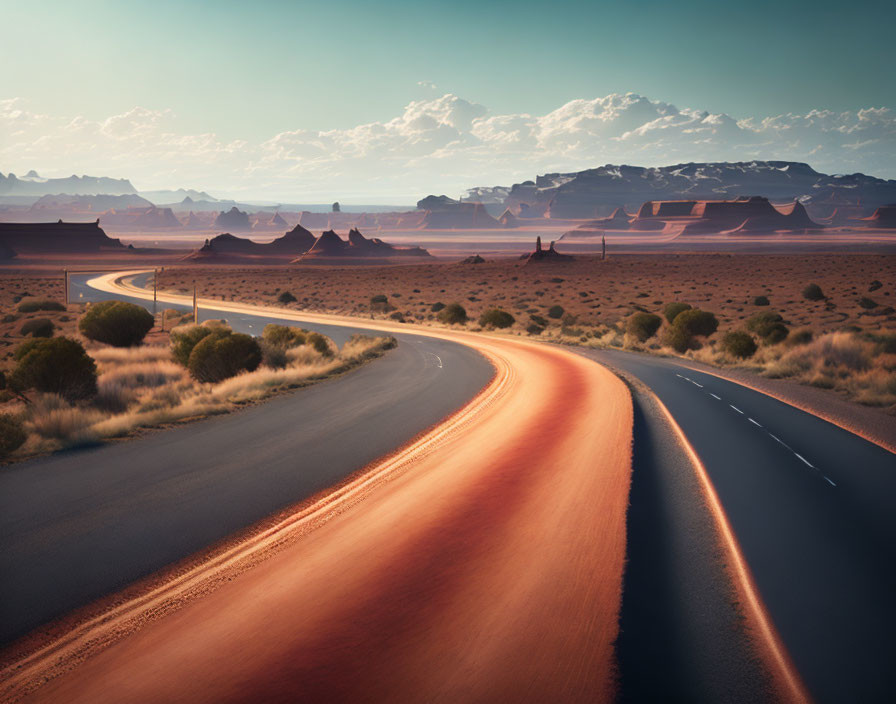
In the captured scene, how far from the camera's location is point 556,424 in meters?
18.2

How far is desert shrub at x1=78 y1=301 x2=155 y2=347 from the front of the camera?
36.0 metres

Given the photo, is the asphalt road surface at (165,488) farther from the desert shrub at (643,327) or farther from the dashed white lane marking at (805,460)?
the desert shrub at (643,327)

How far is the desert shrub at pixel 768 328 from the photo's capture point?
3600 cm

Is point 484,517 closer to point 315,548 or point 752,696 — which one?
point 315,548

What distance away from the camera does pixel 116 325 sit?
119 ft

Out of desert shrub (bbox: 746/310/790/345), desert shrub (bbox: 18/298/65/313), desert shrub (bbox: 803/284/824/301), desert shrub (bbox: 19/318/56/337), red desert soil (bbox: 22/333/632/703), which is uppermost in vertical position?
desert shrub (bbox: 803/284/824/301)

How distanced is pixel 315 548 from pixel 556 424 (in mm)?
10152

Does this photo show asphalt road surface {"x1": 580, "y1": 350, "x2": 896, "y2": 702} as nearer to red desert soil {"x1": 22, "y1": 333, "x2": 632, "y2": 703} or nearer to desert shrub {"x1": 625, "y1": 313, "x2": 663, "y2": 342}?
red desert soil {"x1": 22, "y1": 333, "x2": 632, "y2": 703}

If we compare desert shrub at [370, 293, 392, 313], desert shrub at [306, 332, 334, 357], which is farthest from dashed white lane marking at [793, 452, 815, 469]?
desert shrub at [370, 293, 392, 313]

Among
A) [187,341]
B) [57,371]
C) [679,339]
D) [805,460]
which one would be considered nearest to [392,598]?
[805,460]

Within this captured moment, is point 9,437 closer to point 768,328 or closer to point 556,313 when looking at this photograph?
point 768,328

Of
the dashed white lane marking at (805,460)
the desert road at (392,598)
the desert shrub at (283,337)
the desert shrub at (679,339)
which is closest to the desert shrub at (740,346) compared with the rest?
the desert shrub at (679,339)

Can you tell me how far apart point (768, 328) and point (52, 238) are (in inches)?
7599

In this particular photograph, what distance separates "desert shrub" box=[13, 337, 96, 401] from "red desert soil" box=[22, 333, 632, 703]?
12.6 m
